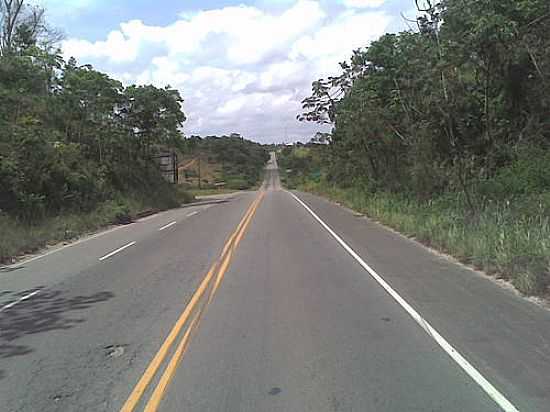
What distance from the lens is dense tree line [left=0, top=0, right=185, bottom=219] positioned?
92.6 feet

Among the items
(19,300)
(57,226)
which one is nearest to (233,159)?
(57,226)

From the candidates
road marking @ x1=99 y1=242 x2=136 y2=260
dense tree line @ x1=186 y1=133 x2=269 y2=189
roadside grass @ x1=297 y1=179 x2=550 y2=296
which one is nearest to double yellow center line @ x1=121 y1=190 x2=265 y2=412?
road marking @ x1=99 y1=242 x2=136 y2=260

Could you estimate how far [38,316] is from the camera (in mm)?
9742

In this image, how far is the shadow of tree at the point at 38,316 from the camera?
809 centimetres

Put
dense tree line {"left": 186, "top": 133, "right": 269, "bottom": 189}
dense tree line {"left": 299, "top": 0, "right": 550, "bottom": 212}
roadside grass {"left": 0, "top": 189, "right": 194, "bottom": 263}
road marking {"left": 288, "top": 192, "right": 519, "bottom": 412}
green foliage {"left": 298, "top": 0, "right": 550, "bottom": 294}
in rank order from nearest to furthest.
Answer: road marking {"left": 288, "top": 192, "right": 519, "bottom": 412}
green foliage {"left": 298, "top": 0, "right": 550, "bottom": 294}
roadside grass {"left": 0, "top": 189, "right": 194, "bottom": 263}
dense tree line {"left": 299, "top": 0, "right": 550, "bottom": 212}
dense tree line {"left": 186, "top": 133, "right": 269, "bottom": 189}

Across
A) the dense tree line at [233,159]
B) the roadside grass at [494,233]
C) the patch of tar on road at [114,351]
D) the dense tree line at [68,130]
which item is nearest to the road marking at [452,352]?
the roadside grass at [494,233]

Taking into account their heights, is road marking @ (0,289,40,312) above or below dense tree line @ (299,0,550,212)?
below

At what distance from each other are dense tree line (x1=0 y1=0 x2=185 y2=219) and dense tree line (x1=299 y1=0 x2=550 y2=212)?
16.3 metres

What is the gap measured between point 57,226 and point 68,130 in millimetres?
16813

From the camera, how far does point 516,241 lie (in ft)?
42.1

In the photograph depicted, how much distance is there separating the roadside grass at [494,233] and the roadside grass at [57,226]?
12.3 meters

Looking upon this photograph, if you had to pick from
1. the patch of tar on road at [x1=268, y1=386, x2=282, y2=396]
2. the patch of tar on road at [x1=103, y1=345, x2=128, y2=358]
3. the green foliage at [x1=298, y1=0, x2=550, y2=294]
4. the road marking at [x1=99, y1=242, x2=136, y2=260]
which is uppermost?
the green foliage at [x1=298, y1=0, x2=550, y2=294]

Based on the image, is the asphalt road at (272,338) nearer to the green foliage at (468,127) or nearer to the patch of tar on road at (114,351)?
the patch of tar on road at (114,351)

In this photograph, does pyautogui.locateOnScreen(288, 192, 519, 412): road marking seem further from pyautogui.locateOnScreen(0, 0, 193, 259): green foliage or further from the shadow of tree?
pyautogui.locateOnScreen(0, 0, 193, 259): green foliage
